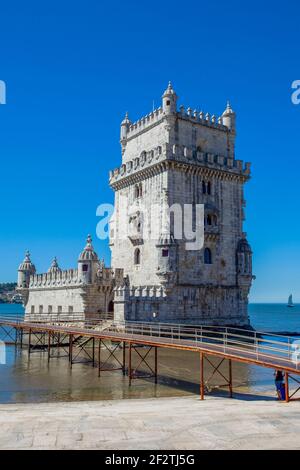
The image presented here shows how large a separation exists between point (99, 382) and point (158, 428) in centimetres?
1295

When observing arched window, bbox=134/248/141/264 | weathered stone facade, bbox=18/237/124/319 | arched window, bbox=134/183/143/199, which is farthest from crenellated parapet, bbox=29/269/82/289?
arched window, bbox=134/183/143/199

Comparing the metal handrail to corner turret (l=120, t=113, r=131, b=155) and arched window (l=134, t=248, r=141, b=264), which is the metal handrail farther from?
corner turret (l=120, t=113, r=131, b=155)

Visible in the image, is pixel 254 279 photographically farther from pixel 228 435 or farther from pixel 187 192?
pixel 228 435

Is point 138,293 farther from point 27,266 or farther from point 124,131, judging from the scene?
point 27,266

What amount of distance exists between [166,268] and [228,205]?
30.9 feet

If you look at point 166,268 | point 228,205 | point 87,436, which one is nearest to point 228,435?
point 87,436

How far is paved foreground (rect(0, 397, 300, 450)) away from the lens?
1058 centimetres

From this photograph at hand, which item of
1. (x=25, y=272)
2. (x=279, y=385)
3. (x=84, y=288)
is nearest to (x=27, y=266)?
(x=25, y=272)

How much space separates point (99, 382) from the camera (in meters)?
24.3

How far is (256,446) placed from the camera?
10.3 meters

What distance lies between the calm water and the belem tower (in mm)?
7102

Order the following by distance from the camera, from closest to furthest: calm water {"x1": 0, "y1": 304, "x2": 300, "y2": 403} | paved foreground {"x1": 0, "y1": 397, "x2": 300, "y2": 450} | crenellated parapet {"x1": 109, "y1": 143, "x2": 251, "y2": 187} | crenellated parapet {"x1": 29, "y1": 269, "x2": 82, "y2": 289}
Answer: paved foreground {"x1": 0, "y1": 397, "x2": 300, "y2": 450}, calm water {"x1": 0, "y1": 304, "x2": 300, "y2": 403}, crenellated parapet {"x1": 109, "y1": 143, "x2": 251, "y2": 187}, crenellated parapet {"x1": 29, "y1": 269, "x2": 82, "y2": 289}

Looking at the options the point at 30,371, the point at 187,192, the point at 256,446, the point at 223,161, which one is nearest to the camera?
the point at 256,446

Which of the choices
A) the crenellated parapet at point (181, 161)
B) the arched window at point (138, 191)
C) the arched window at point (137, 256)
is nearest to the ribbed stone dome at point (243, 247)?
the crenellated parapet at point (181, 161)
